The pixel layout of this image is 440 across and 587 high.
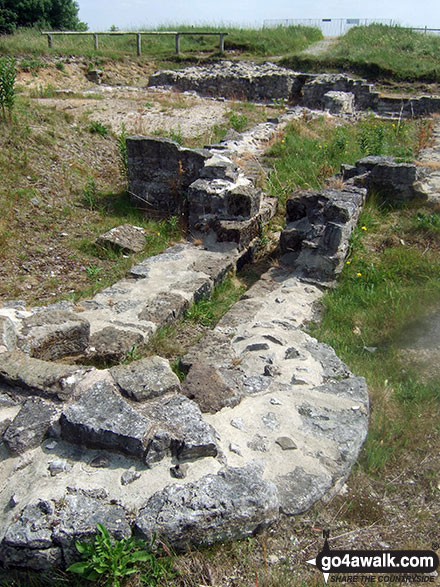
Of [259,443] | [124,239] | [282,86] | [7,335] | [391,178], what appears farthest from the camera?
[282,86]

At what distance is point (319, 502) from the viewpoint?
9.57 feet

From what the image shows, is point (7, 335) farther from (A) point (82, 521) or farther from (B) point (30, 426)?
(A) point (82, 521)

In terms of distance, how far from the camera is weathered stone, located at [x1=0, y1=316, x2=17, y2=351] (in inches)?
145

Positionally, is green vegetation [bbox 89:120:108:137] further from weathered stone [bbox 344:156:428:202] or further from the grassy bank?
the grassy bank

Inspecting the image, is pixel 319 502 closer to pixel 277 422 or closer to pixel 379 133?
pixel 277 422

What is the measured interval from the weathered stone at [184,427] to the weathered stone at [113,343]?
3.96 feet

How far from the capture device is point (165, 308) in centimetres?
505

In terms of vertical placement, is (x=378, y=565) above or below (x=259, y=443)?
below

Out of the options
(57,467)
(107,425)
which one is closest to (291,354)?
(107,425)

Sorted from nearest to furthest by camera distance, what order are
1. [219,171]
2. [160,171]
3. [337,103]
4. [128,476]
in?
[128,476], [219,171], [160,171], [337,103]

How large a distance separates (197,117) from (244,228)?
7101 millimetres

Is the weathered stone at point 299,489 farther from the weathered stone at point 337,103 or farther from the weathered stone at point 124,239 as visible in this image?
the weathered stone at point 337,103

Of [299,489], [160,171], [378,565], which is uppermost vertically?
[160,171]

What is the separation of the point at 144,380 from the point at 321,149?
798 centimetres
